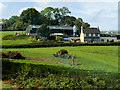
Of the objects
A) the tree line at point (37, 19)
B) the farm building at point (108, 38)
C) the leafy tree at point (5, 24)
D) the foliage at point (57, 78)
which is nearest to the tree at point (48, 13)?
the tree line at point (37, 19)

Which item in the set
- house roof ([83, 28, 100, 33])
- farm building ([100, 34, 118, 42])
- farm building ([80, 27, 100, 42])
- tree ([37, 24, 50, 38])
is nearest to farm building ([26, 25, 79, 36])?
tree ([37, 24, 50, 38])

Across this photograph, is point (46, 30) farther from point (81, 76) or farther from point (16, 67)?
point (81, 76)

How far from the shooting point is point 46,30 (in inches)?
1502

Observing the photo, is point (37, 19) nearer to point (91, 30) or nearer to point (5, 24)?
point (5, 24)

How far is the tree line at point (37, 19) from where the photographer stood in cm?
4459

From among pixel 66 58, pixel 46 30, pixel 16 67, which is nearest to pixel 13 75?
pixel 16 67

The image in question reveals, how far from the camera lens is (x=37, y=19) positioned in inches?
1954

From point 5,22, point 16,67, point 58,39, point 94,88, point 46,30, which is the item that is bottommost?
point 94,88

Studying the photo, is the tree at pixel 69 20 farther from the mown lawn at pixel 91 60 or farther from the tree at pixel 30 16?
the mown lawn at pixel 91 60

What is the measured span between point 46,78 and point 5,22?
137 ft

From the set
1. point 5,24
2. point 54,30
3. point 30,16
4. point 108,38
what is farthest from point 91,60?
point 5,24

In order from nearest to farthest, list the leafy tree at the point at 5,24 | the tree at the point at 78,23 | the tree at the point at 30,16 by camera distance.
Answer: the tree at the point at 30,16 → the leafy tree at the point at 5,24 → the tree at the point at 78,23

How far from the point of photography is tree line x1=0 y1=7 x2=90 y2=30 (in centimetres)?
4459

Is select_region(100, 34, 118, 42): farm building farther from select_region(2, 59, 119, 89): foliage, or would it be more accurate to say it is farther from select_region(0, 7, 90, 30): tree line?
select_region(2, 59, 119, 89): foliage
